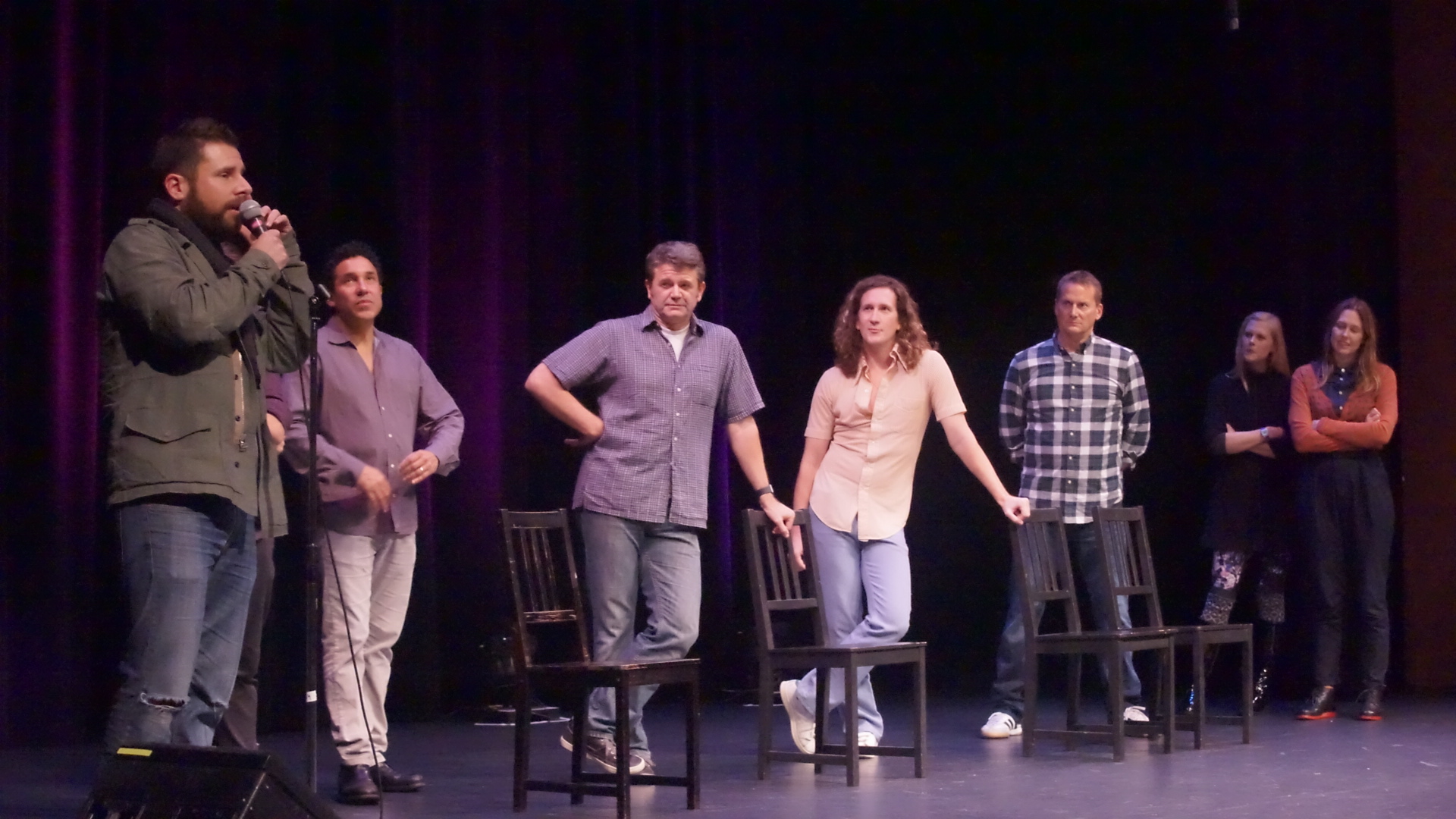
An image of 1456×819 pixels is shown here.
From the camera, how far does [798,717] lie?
479 centimetres

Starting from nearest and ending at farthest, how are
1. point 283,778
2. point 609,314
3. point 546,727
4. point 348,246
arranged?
point 283,778, point 348,246, point 546,727, point 609,314

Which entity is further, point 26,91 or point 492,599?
point 492,599

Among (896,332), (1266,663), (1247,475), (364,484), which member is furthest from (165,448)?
(1266,663)

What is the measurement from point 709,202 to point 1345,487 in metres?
2.82

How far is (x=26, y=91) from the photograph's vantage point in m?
5.26

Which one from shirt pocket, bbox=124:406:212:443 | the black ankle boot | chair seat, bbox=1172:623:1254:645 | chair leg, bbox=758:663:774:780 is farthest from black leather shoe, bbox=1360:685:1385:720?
shirt pocket, bbox=124:406:212:443

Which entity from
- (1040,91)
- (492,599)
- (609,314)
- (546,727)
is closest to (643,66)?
(609,314)

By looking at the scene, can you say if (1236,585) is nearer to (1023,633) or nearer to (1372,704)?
(1372,704)

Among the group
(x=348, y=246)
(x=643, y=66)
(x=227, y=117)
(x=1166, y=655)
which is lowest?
(x=1166, y=655)

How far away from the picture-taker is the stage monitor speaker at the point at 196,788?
254 cm

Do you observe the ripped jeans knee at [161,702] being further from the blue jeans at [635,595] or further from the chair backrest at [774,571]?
the chair backrest at [774,571]

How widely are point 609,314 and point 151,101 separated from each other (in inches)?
77.9

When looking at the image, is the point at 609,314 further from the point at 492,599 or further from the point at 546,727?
the point at 546,727

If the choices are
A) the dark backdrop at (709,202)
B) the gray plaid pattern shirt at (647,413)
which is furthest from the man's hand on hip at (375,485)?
the dark backdrop at (709,202)
